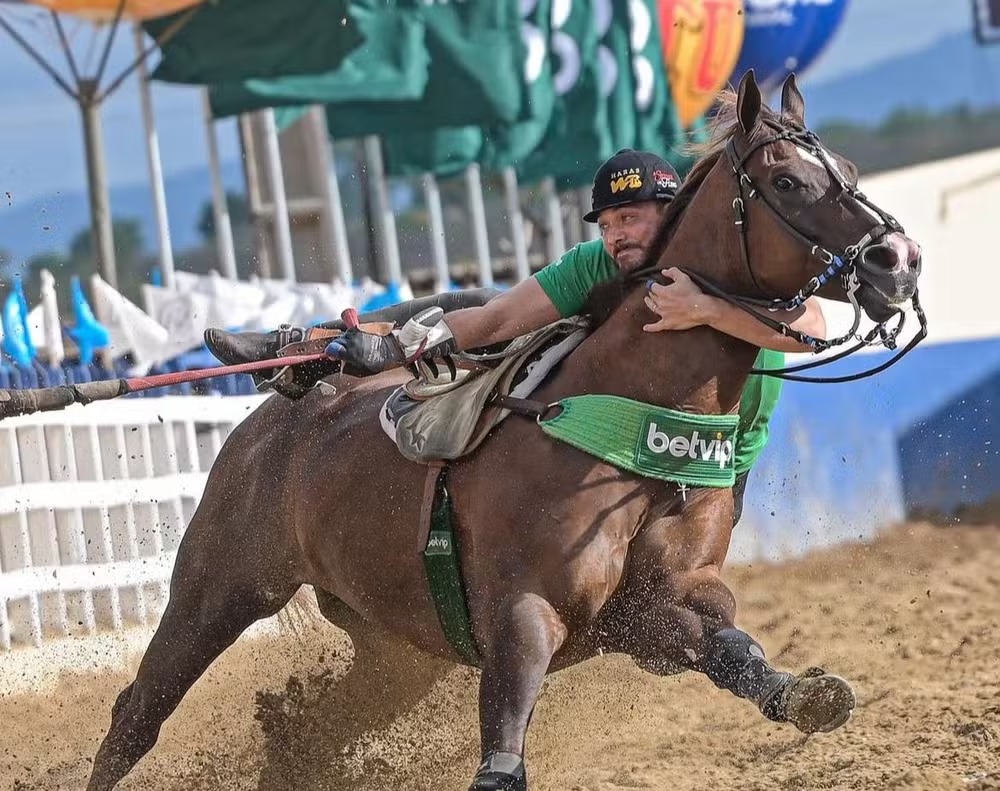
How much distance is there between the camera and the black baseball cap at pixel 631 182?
4508 mm

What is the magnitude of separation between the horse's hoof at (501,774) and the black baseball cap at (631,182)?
1589 millimetres

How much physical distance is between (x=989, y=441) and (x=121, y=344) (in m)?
6.55

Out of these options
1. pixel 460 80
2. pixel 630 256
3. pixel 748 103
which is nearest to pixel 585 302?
pixel 630 256

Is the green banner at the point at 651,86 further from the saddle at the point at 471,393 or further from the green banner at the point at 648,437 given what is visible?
the green banner at the point at 648,437

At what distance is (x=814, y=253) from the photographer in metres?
3.94

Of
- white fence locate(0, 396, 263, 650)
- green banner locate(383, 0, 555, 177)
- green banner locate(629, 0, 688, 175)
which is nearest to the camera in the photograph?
white fence locate(0, 396, 263, 650)

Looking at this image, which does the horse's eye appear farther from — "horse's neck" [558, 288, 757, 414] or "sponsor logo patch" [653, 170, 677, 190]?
"sponsor logo patch" [653, 170, 677, 190]

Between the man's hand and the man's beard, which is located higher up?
the man's beard

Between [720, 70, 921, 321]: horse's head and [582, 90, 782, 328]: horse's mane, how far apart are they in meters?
0.14

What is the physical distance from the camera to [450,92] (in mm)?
12898

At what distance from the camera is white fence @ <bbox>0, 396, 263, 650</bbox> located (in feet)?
25.6

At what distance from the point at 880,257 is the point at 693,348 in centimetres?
61

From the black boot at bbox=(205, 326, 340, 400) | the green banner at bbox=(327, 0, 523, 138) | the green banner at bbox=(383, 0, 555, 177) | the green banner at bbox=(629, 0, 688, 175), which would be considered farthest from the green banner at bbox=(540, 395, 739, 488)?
the green banner at bbox=(629, 0, 688, 175)

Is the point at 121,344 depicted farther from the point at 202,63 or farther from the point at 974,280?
the point at 974,280
